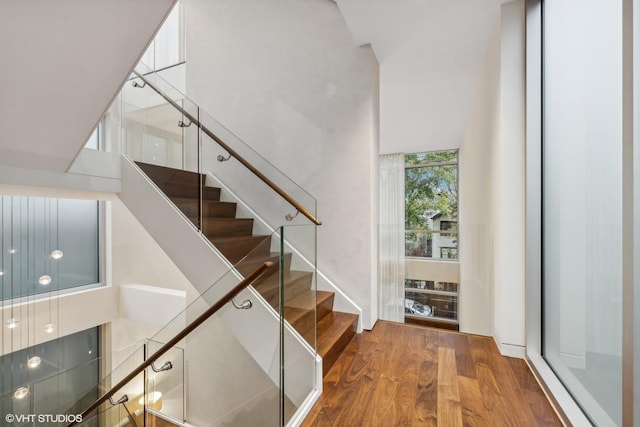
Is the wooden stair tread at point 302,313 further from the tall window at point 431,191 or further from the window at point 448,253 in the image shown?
the tall window at point 431,191

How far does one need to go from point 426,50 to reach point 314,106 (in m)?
1.22

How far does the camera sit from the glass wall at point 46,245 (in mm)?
3824

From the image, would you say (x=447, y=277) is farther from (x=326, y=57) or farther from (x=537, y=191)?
(x=326, y=57)

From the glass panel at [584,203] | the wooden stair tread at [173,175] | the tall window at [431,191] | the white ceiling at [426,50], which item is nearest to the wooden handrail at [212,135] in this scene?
the wooden stair tread at [173,175]

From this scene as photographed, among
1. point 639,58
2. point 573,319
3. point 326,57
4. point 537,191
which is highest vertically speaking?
point 326,57

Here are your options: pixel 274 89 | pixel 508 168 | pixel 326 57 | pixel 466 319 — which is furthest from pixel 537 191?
pixel 274 89

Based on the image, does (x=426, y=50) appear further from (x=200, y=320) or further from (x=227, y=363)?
(x=227, y=363)

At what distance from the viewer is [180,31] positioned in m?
4.41

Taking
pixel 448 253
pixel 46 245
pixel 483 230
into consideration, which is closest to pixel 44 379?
pixel 46 245

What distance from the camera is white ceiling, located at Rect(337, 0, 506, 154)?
221cm

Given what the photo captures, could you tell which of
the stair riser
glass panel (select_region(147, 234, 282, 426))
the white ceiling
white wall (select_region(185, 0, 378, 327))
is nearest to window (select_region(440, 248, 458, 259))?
the white ceiling

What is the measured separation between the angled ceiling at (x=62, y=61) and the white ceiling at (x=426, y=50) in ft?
5.14

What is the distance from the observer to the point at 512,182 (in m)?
2.12

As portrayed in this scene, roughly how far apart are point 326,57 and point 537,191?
226cm
